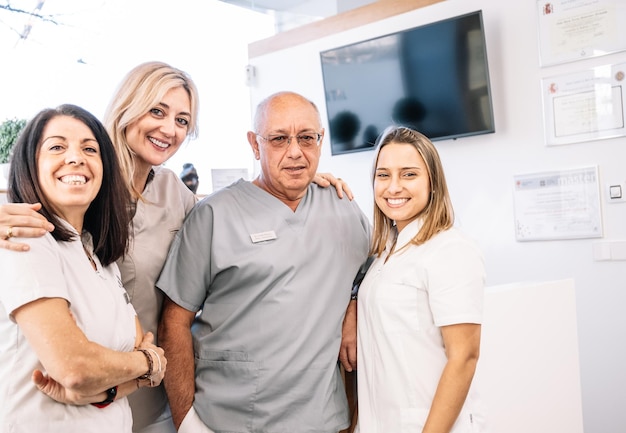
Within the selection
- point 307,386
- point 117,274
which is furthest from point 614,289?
point 117,274

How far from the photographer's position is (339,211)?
169cm

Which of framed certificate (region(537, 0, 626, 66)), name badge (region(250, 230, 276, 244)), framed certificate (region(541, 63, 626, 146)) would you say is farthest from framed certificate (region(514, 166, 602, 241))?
name badge (region(250, 230, 276, 244))

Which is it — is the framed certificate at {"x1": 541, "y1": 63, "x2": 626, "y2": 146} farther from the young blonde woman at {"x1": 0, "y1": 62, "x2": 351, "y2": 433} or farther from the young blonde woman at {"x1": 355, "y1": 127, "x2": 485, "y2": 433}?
the young blonde woman at {"x1": 0, "y1": 62, "x2": 351, "y2": 433}

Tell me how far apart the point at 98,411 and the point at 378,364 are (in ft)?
2.10

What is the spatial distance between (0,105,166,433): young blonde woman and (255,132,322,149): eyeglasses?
18.2 inches

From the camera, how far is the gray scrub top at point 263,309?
148 centimetres

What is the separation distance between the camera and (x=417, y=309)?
137 cm

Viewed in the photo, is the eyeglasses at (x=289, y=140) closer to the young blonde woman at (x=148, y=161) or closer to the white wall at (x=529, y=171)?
the young blonde woman at (x=148, y=161)

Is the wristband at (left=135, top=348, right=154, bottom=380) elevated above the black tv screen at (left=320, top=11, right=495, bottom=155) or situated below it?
below

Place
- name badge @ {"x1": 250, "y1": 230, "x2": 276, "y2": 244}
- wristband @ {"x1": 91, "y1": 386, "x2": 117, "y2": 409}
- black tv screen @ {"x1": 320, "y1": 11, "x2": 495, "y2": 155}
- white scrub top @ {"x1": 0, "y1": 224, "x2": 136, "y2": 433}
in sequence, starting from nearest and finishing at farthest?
white scrub top @ {"x1": 0, "y1": 224, "x2": 136, "y2": 433} → wristband @ {"x1": 91, "y1": 386, "x2": 117, "y2": 409} → name badge @ {"x1": 250, "y1": 230, "x2": 276, "y2": 244} → black tv screen @ {"x1": 320, "y1": 11, "x2": 495, "y2": 155}

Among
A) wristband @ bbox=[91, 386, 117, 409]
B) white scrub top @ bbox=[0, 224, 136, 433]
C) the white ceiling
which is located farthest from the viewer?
the white ceiling

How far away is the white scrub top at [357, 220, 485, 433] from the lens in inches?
52.1

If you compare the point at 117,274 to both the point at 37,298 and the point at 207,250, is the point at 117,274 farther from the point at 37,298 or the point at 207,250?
the point at 37,298

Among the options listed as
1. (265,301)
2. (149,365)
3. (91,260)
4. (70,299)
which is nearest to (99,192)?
(91,260)
